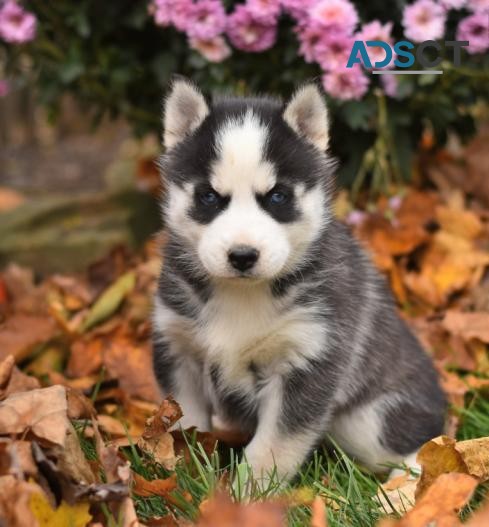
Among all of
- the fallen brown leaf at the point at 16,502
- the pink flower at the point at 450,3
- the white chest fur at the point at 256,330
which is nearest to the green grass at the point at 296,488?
the white chest fur at the point at 256,330

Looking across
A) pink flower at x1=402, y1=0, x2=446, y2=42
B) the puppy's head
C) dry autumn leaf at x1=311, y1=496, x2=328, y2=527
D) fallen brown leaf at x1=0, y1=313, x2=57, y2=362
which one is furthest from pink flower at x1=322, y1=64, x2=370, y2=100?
dry autumn leaf at x1=311, y1=496, x2=328, y2=527

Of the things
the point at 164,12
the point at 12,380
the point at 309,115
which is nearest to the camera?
the point at 309,115

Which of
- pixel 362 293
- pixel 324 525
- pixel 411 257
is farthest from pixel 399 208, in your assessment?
pixel 324 525

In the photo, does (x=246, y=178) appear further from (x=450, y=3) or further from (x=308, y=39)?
(x=450, y=3)

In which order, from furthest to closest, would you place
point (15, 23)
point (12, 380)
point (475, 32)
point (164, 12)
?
1. point (15, 23)
2. point (475, 32)
3. point (164, 12)
4. point (12, 380)

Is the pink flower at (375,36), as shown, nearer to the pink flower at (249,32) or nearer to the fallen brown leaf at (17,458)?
the pink flower at (249,32)

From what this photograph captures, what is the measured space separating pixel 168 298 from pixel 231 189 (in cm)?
65

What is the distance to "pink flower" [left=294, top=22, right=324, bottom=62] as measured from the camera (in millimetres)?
4773

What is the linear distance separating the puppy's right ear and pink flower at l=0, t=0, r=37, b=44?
1.97 metres

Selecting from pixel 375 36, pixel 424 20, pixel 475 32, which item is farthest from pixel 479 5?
pixel 375 36

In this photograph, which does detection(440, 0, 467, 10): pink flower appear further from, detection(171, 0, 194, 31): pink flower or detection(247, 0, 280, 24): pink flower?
detection(171, 0, 194, 31): pink flower

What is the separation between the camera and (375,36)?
4793 mm

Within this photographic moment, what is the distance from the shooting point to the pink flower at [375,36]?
4.77 m

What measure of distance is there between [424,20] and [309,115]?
5.68ft
